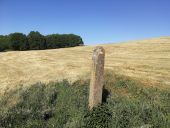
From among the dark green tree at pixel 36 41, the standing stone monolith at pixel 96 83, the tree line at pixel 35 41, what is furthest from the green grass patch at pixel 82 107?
the tree line at pixel 35 41

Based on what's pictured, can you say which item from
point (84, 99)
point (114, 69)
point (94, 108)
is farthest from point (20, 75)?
point (94, 108)

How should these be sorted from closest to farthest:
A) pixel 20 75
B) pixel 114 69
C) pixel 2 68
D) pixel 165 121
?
pixel 165 121
pixel 114 69
pixel 20 75
pixel 2 68

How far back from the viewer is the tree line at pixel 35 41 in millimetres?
62219

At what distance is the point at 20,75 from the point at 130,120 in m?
12.1

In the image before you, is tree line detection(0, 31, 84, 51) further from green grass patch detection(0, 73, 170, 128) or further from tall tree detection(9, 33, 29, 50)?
green grass patch detection(0, 73, 170, 128)

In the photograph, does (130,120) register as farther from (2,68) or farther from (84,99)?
(2,68)

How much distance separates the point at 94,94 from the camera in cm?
1678

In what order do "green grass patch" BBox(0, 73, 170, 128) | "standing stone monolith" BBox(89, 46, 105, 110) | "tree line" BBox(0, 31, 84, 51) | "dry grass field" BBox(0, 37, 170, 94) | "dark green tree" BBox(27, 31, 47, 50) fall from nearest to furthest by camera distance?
"green grass patch" BBox(0, 73, 170, 128) → "standing stone monolith" BBox(89, 46, 105, 110) → "dry grass field" BBox(0, 37, 170, 94) → "dark green tree" BBox(27, 31, 47, 50) → "tree line" BBox(0, 31, 84, 51)

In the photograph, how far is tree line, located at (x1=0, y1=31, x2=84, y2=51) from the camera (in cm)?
6222

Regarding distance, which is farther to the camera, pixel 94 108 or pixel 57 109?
pixel 57 109

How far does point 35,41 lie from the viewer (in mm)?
62094

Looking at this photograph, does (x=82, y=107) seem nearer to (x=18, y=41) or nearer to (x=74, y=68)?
(x=74, y=68)

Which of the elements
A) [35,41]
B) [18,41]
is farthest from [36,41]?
[18,41]

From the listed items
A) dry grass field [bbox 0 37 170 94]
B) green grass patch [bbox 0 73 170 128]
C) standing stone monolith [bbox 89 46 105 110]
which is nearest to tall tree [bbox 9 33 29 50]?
dry grass field [bbox 0 37 170 94]
